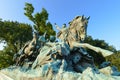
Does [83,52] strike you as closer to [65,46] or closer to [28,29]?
[65,46]

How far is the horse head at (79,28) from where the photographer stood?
10.5 m

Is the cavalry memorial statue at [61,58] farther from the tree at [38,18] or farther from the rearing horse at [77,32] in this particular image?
the tree at [38,18]

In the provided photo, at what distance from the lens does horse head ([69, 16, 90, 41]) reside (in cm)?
1052

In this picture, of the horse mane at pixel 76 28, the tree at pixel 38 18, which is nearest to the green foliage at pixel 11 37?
the tree at pixel 38 18

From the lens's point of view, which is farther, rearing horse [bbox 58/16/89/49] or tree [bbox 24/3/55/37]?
tree [bbox 24/3/55/37]

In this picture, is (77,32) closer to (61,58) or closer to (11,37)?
(61,58)

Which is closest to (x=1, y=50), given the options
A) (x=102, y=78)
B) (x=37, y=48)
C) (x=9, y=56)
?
(x=9, y=56)

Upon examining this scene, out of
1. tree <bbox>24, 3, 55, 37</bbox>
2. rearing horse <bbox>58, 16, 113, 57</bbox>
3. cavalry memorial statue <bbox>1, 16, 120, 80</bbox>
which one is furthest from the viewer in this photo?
tree <bbox>24, 3, 55, 37</bbox>

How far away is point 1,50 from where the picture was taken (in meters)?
26.7

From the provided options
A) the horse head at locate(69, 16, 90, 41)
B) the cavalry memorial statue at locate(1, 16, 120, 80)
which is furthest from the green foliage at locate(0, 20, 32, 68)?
the horse head at locate(69, 16, 90, 41)

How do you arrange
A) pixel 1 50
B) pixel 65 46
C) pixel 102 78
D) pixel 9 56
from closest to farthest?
1. pixel 102 78
2. pixel 65 46
3. pixel 9 56
4. pixel 1 50

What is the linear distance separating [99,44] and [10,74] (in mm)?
21072

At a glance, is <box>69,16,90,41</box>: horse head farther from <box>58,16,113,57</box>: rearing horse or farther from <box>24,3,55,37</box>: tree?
<box>24,3,55,37</box>: tree

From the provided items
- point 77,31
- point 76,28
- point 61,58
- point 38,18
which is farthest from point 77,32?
point 38,18
